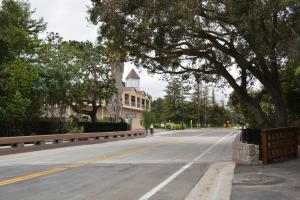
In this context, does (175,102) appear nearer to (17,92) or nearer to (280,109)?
(17,92)

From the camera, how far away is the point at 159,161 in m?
19.7

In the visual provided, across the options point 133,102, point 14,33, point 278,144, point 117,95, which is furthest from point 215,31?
point 133,102

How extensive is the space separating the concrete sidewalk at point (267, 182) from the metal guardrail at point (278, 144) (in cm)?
56

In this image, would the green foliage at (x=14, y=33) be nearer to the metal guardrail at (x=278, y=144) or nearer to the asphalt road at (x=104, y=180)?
the asphalt road at (x=104, y=180)

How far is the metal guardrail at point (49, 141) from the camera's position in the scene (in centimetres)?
2644

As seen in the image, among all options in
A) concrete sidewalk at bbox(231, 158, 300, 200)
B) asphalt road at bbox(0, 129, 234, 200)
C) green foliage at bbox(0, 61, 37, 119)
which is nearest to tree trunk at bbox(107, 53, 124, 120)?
green foliage at bbox(0, 61, 37, 119)

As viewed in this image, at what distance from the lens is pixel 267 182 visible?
40.0ft

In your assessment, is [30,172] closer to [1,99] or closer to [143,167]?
[143,167]

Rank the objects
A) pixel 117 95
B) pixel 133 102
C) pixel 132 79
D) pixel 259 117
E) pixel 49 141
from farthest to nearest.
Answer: pixel 132 79
pixel 133 102
pixel 117 95
pixel 49 141
pixel 259 117

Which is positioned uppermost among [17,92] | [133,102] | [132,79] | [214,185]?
[132,79]

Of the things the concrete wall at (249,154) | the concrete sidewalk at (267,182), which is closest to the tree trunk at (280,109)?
the concrete wall at (249,154)

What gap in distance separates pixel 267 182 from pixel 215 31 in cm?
1437

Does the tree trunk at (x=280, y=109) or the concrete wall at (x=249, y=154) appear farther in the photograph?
the tree trunk at (x=280, y=109)

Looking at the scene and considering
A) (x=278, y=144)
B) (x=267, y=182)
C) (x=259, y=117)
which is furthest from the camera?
(x=259, y=117)
